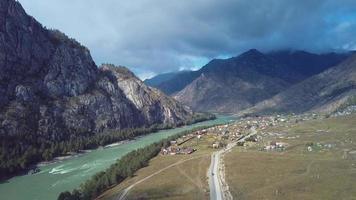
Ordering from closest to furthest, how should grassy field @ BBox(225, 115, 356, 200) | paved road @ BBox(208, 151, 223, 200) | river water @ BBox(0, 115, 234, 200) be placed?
grassy field @ BBox(225, 115, 356, 200), paved road @ BBox(208, 151, 223, 200), river water @ BBox(0, 115, 234, 200)

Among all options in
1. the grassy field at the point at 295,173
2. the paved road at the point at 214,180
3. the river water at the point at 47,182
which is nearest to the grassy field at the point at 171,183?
the paved road at the point at 214,180

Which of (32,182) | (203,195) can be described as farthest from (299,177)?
A: (32,182)

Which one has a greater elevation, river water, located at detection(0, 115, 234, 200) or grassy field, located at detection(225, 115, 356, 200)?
river water, located at detection(0, 115, 234, 200)

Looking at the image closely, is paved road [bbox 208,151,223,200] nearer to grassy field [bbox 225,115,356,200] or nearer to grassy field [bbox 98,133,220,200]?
grassy field [bbox 98,133,220,200]

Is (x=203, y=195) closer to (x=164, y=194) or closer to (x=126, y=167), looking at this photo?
(x=164, y=194)

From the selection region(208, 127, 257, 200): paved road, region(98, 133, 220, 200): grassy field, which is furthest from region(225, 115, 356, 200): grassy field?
region(98, 133, 220, 200): grassy field

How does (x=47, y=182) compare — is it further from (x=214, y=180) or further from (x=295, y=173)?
(x=295, y=173)

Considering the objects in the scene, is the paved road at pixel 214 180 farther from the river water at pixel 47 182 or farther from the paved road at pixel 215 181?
the river water at pixel 47 182
